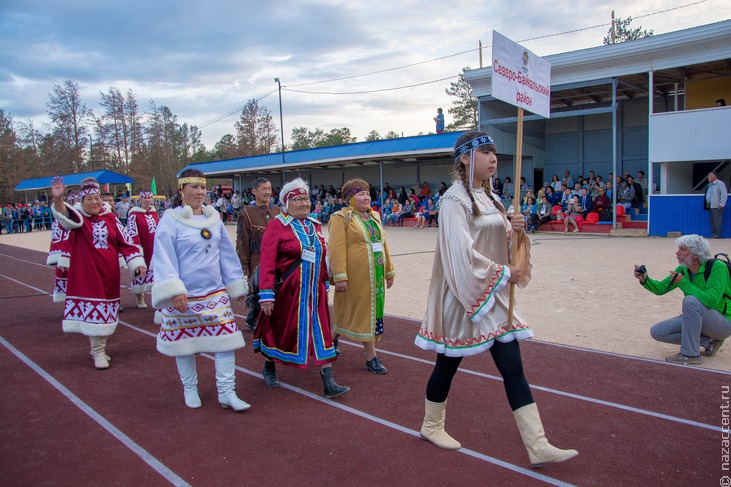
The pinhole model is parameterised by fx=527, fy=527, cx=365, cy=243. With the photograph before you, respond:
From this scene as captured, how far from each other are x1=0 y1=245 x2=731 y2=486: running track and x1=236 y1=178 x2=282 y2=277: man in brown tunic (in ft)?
4.17

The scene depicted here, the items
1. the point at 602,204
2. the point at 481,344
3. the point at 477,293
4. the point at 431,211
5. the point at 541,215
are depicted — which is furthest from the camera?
the point at 431,211

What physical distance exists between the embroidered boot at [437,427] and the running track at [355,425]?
0.20ft

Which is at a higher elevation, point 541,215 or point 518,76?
point 518,76

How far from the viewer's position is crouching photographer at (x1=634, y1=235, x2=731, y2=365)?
16.6ft

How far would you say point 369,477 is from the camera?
3.23 meters

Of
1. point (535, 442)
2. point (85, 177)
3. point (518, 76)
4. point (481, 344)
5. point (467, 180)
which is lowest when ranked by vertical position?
point (535, 442)

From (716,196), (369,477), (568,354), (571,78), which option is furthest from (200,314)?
(571,78)

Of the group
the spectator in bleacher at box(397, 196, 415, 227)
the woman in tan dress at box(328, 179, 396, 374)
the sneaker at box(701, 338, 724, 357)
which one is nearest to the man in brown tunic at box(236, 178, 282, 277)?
the woman in tan dress at box(328, 179, 396, 374)

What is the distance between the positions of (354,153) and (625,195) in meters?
12.9

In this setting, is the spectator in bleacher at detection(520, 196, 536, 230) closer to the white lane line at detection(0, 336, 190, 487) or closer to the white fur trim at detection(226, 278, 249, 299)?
the white fur trim at detection(226, 278, 249, 299)

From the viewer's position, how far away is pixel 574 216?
19656mm

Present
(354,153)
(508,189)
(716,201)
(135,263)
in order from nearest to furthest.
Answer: (135,263)
(716,201)
(508,189)
(354,153)

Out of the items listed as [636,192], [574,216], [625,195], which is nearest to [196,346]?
[574,216]

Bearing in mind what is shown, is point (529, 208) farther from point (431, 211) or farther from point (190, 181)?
point (190, 181)
